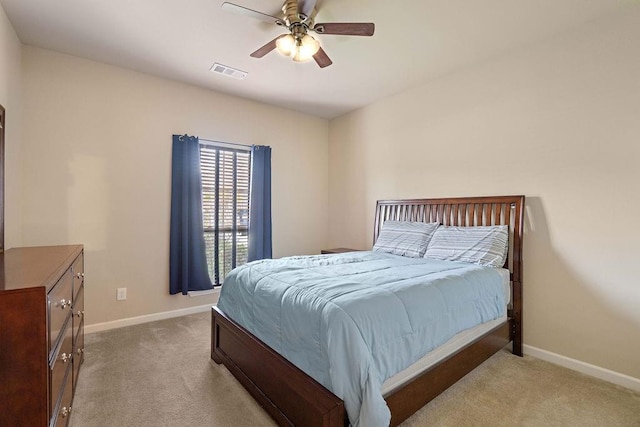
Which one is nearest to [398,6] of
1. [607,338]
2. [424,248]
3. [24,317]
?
Result: [424,248]

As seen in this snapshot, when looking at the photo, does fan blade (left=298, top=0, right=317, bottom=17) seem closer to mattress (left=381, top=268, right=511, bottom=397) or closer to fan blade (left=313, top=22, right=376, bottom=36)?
fan blade (left=313, top=22, right=376, bottom=36)

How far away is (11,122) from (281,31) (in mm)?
2271

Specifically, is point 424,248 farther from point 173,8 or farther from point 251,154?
point 173,8

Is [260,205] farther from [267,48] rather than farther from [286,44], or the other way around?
[286,44]

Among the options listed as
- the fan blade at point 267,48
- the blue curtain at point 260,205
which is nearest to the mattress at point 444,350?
the fan blade at point 267,48

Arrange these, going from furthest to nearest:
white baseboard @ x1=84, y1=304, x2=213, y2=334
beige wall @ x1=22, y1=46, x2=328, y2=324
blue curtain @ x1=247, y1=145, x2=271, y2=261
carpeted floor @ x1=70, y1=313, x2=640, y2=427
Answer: blue curtain @ x1=247, y1=145, x2=271, y2=261
white baseboard @ x1=84, y1=304, x2=213, y2=334
beige wall @ x1=22, y1=46, x2=328, y2=324
carpeted floor @ x1=70, y1=313, x2=640, y2=427

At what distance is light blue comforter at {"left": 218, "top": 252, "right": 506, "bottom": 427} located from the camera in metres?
1.36

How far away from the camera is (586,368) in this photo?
2330 mm

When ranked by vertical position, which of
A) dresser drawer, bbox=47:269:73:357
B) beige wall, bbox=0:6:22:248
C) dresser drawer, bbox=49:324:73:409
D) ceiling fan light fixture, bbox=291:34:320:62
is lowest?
dresser drawer, bbox=49:324:73:409

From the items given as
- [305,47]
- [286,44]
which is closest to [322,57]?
[305,47]

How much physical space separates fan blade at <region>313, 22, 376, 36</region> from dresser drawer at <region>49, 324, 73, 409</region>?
2.33 m

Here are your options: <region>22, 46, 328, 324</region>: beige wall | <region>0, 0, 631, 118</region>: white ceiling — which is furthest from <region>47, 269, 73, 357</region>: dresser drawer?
<region>0, 0, 631, 118</region>: white ceiling

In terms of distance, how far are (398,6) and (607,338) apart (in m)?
2.91

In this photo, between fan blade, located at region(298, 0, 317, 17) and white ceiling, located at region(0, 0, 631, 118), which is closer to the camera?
fan blade, located at region(298, 0, 317, 17)
